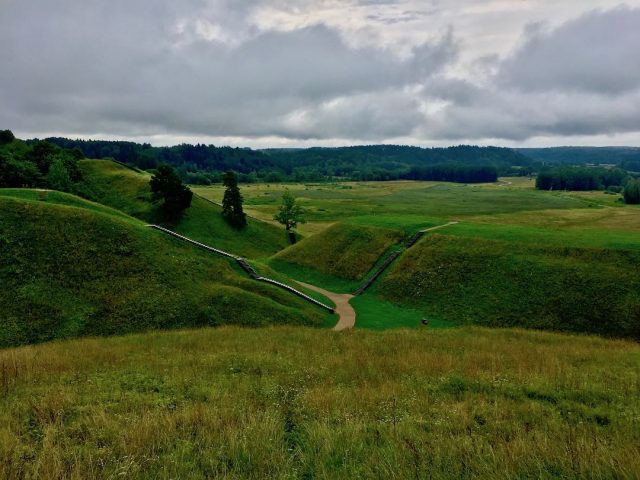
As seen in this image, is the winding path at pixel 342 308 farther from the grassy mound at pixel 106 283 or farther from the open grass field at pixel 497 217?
the open grass field at pixel 497 217

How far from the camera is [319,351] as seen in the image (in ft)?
64.7

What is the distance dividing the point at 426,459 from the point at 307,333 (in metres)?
20.0

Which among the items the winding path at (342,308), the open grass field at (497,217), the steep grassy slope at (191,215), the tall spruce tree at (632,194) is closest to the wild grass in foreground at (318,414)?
the winding path at (342,308)

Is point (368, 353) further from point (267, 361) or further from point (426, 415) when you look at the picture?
point (426, 415)

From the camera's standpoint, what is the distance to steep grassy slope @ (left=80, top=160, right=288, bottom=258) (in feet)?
247

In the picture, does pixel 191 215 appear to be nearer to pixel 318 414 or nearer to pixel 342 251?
pixel 342 251

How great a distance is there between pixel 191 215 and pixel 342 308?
160 ft

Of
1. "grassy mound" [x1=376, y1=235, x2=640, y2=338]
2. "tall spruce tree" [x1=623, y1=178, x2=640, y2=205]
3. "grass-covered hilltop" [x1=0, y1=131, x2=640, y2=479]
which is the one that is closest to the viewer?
"grass-covered hilltop" [x1=0, y1=131, x2=640, y2=479]

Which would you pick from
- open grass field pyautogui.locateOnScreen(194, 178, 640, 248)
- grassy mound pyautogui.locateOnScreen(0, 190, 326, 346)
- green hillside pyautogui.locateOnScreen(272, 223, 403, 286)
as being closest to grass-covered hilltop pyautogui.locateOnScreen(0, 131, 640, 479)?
grassy mound pyautogui.locateOnScreen(0, 190, 326, 346)

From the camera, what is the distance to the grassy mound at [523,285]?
34438mm

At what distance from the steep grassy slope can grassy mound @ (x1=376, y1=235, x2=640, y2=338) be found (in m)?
38.3

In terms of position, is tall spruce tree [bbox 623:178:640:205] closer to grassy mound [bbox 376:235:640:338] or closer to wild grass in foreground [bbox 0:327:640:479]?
grassy mound [bbox 376:235:640:338]

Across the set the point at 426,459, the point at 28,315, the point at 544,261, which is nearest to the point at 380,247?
the point at 544,261

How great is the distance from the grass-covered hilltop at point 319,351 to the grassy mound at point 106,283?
0.56ft
